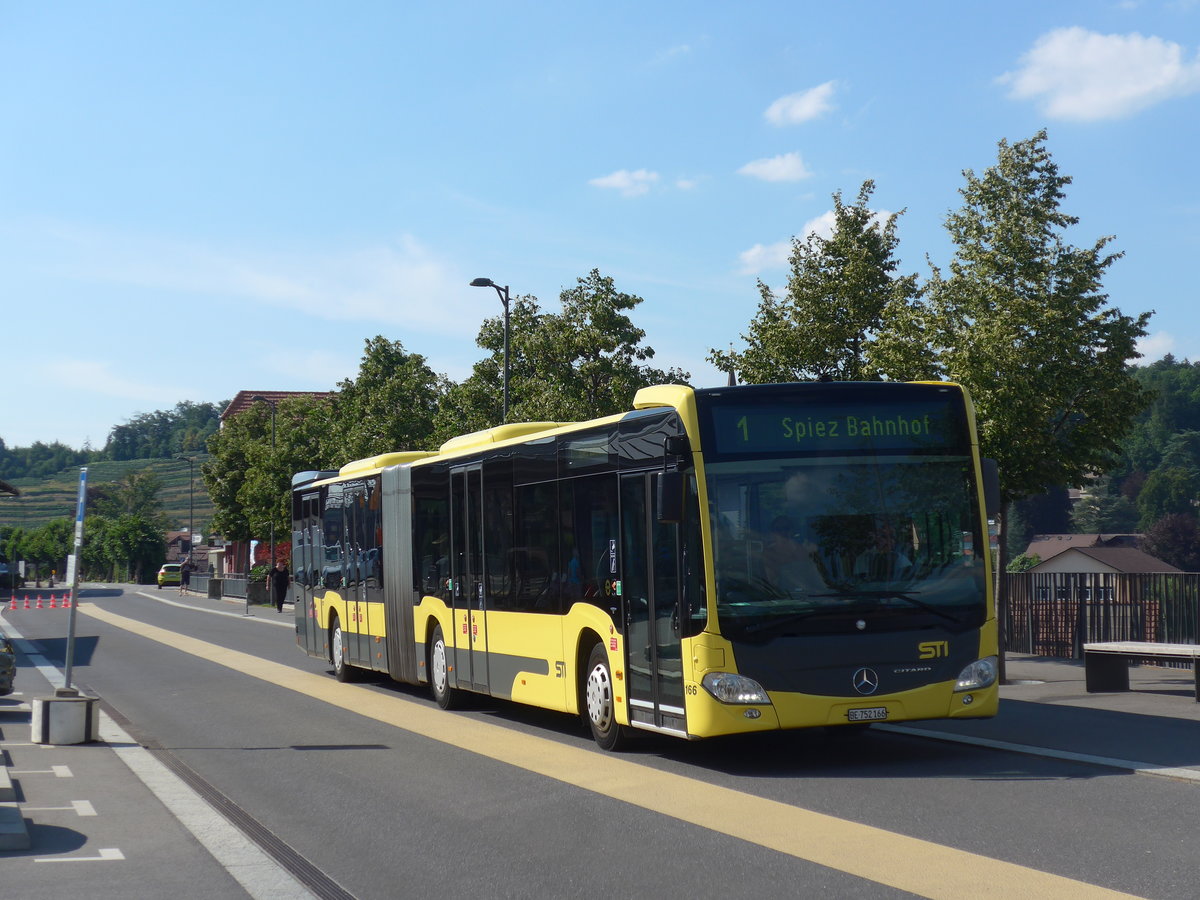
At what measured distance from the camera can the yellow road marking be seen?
7137 millimetres

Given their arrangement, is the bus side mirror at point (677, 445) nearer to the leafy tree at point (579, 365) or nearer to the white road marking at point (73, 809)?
the white road marking at point (73, 809)

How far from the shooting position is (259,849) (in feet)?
28.3

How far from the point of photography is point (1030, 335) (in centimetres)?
1989

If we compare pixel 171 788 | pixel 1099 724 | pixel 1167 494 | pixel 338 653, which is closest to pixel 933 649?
pixel 1099 724

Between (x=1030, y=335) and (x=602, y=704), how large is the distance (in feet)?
32.2

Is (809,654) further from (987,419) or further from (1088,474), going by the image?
(1088,474)

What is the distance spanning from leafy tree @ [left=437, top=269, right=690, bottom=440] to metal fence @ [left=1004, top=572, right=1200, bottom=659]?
14.3 metres

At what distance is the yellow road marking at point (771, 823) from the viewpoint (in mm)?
7137

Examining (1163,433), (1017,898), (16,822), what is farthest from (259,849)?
(1163,433)

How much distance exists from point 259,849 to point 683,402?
472 centimetres

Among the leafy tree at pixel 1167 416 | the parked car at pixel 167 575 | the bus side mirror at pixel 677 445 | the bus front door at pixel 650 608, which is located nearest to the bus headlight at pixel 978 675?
the bus front door at pixel 650 608

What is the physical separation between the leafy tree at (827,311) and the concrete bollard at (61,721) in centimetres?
1391

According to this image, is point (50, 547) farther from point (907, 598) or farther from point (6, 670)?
point (907, 598)

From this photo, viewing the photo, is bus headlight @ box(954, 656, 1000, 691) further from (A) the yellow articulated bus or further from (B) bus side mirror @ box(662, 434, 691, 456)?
(B) bus side mirror @ box(662, 434, 691, 456)
